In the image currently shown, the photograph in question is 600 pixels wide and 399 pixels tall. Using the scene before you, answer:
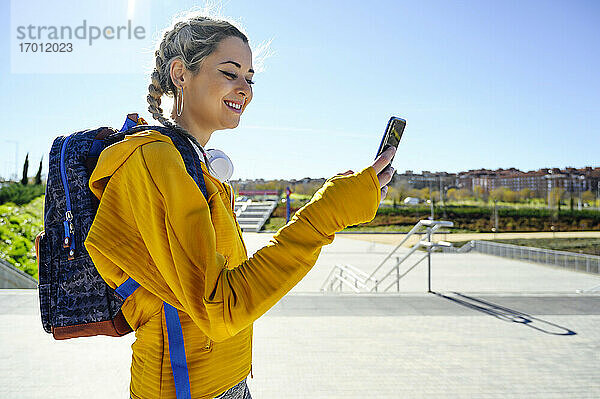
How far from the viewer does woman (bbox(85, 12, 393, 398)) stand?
89 centimetres

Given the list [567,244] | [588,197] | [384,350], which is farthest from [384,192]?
[588,197]

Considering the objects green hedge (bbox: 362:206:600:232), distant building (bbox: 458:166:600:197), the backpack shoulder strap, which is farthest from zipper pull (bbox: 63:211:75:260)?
distant building (bbox: 458:166:600:197)

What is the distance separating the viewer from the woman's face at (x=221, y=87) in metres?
1.16

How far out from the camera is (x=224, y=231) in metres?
1.07

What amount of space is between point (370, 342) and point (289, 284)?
4.52 metres

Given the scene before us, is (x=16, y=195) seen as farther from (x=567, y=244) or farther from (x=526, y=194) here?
(x=526, y=194)

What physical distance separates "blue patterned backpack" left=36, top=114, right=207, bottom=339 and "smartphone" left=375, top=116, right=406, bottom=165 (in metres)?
0.45

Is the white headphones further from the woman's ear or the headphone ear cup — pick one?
the woman's ear

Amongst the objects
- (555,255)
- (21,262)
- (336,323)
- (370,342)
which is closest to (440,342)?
(370,342)

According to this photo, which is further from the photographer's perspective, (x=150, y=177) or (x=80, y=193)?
(x=80, y=193)

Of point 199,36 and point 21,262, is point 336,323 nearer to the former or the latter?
point 199,36

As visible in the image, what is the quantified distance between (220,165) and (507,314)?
6.24m

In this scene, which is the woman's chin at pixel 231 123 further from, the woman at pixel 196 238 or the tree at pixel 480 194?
the tree at pixel 480 194

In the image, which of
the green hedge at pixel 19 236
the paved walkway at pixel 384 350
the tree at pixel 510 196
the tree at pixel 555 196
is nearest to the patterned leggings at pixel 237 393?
the paved walkway at pixel 384 350
